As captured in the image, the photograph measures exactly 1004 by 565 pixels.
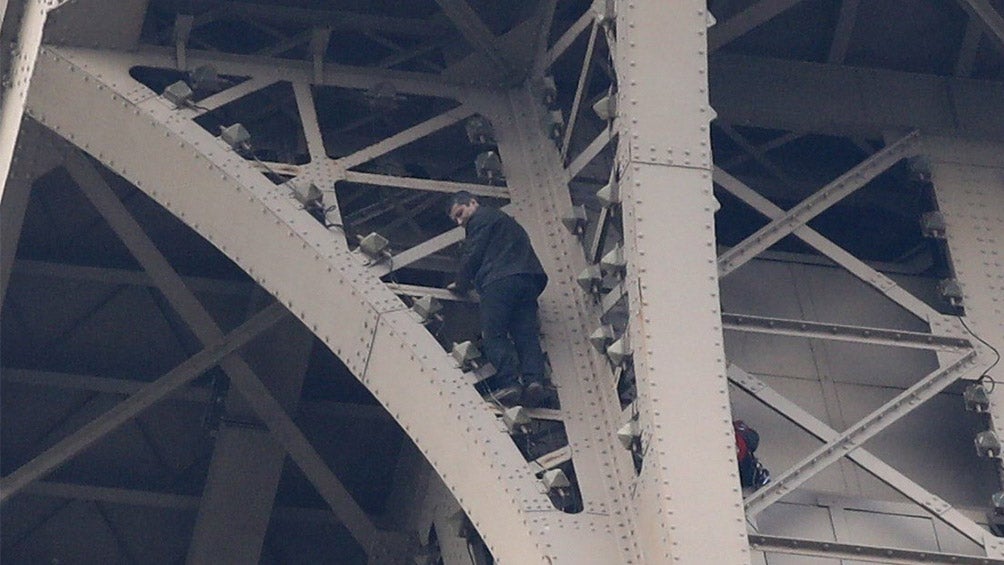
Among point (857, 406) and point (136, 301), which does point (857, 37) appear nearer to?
point (857, 406)

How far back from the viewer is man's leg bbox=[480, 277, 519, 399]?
656 inches

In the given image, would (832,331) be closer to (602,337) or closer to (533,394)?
(602,337)

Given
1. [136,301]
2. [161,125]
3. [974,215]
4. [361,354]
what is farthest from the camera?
[136,301]

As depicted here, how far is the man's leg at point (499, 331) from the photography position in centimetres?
1666

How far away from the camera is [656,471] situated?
14758 mm

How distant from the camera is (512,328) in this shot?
1716cm

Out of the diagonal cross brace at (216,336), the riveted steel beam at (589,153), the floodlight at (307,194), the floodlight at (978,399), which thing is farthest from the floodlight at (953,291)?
the diagonal cross brace at (216,336)

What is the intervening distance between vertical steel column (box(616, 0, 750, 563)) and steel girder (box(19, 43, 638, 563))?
82 cm

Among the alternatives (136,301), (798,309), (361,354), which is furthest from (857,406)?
(136,301)

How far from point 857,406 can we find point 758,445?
112 centimetres

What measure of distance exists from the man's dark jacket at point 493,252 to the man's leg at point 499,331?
12cm

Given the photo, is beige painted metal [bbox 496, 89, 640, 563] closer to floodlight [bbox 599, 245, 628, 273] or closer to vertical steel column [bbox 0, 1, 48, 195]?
floodlight [bbox 599, 245, 628, 273]

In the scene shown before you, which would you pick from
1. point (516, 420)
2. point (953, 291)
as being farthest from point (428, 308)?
point (953, 291)

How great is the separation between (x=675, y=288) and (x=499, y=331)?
6.12ft
